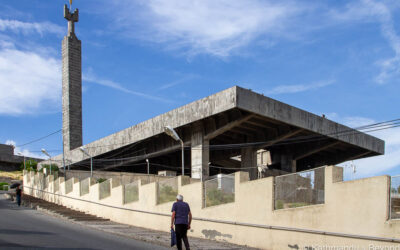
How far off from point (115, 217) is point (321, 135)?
73.9 feet

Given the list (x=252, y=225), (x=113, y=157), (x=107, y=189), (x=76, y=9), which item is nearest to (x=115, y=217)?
(x=107, y=189)

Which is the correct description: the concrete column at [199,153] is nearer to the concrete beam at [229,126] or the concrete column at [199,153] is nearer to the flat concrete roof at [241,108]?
the concrete beam at [229,126]

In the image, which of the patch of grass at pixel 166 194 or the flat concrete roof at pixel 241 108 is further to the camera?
the flat concrete roof at pixel 241 108

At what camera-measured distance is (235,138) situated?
4366 cm

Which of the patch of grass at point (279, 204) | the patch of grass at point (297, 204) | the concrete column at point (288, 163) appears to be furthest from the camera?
the concrete column at point (288, 163)

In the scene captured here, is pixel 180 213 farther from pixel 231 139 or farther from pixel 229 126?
pixel 231 139

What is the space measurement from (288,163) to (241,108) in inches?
641

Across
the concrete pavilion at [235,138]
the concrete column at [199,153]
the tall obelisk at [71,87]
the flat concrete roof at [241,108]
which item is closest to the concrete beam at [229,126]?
the concrete pavilion at [235,138]

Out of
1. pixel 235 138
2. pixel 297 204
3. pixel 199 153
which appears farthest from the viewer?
pixel 235 138

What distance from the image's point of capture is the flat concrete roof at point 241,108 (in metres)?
33.0

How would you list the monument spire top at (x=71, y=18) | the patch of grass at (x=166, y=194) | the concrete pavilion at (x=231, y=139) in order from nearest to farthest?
1. the patch of grass at (x=166, y=194)
2. the concrete pavilion at (x=231, y=139)
3. the monument spire top at (x=71, y=18)

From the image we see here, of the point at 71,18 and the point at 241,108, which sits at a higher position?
the point at 71,18

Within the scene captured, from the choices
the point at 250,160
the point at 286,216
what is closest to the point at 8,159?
the point at 250,160

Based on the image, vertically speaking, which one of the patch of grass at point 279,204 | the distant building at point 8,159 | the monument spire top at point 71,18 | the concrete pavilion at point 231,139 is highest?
the monument spire top at point 71,18
